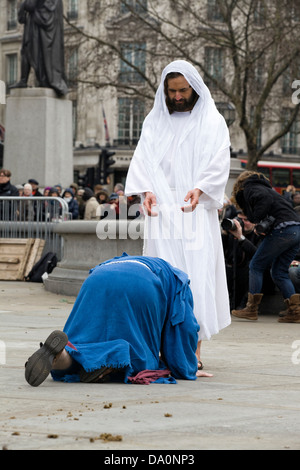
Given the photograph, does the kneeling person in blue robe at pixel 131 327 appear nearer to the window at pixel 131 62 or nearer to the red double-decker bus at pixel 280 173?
the window at pixel 131 62

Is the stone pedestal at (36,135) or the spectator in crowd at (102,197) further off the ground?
the stone pedestal at (36,135)

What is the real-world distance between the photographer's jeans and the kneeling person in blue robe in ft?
16.2

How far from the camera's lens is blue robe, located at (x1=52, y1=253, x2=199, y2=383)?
5859 millimetres

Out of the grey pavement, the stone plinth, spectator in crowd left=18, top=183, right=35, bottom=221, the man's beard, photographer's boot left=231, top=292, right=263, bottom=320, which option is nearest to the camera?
the grey pavement

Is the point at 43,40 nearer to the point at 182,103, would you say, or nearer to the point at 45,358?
the point at 182,103

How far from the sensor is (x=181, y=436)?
167 inches

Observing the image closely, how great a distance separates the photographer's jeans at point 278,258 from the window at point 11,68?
55.5 metres

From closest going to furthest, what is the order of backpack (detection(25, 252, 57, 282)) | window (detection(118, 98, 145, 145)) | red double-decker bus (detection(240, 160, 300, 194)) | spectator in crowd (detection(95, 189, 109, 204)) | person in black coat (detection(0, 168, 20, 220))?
backpack (detection(25, 252, 57, 282)), person in black coat (detection(0, 168, 20, 220)), spectator in crowd (detection(95, 189, 109, 204)), red double-decker bus (detection(240, 160, 300, 194)), window (detection(118, 98, 145, 145))

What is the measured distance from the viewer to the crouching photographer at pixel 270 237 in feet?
36.4

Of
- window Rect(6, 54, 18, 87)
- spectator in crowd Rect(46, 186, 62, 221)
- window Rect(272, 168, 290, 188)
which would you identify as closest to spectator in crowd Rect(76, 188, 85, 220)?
spectator in crowd Rect(46, 186, 62, 221)

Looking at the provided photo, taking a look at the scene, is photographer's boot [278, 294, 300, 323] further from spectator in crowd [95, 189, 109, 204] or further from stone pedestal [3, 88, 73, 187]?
stone pedestal [3, 88, 73, 187]

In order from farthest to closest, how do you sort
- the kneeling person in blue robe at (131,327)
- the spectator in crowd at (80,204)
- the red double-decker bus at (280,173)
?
the red double-decker bus at (280,173), the spectator in crowd at (80,204), the kneeling person in blue robe at (131,327)

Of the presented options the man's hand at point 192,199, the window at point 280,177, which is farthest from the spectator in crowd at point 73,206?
the window at point 280,177
